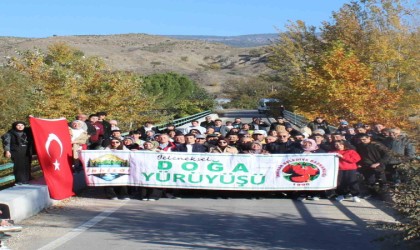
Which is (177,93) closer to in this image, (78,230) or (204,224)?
(204,224)

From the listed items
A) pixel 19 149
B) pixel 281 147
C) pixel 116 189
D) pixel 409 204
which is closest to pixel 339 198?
pixel 281 147

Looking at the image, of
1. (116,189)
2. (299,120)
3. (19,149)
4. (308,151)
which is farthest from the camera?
(299,120)

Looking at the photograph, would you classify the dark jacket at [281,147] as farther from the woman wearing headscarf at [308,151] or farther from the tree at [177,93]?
the tree at [177,93]

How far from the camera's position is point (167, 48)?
16625cm

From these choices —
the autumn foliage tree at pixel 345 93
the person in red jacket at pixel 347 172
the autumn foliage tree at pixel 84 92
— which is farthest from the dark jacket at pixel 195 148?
the autumn foliage tree at pixel 345 93

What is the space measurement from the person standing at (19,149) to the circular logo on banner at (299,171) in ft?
16.5

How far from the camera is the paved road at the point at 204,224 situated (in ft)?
34.2

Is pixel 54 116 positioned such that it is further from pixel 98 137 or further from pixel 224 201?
pixel 224 201

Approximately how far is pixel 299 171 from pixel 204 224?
150 inches

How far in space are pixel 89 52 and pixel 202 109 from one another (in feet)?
249

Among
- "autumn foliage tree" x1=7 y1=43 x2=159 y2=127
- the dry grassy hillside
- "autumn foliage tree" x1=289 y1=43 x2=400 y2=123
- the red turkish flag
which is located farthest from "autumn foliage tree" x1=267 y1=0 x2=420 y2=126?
the dry grassy hillside

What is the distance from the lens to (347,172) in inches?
602

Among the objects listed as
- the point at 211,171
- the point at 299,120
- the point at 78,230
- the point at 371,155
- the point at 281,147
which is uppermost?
the point at 299,120

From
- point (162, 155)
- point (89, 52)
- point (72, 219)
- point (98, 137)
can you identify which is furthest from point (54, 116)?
point (89, 52)
